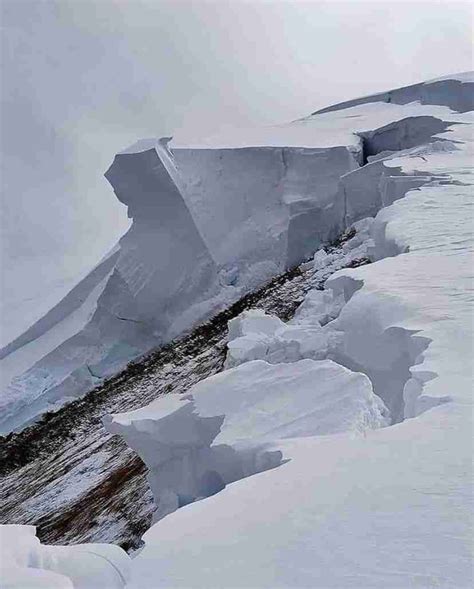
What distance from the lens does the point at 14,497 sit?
356 inches

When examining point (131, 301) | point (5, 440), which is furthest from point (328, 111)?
point (5, 440)

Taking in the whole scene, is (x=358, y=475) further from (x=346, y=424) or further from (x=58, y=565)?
(x=58, y=565)

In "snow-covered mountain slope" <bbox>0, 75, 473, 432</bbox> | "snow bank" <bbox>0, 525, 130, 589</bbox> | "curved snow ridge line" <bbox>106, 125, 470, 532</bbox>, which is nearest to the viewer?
"snow bank" <bbox>0, 525, 130, 589</bbox>

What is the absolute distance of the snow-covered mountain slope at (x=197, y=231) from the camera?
13641 millimetres

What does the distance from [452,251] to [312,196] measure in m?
7.41

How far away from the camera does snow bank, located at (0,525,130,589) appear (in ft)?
7.12

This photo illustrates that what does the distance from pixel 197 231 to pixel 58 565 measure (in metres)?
11.7

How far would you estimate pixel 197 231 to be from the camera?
14.0m

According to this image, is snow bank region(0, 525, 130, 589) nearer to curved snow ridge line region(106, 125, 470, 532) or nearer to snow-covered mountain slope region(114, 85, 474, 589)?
snow-covered mountain slope region(114, 85, 474, 589)

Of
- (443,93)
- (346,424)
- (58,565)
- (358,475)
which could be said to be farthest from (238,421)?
(443,93)

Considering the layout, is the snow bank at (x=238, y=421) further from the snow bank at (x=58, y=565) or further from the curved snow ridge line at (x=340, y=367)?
the snow bank at (x=58, y=565)

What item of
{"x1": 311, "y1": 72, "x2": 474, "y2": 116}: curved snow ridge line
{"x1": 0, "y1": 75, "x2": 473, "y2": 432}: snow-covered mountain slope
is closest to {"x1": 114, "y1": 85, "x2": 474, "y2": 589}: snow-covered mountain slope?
{"x1": 0, "y1": 75, "x2": 473, "y2": 432}: snow-covered mountain slope

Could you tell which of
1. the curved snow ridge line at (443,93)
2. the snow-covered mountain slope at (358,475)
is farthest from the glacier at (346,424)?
the curved snow ridge line at (443,93)

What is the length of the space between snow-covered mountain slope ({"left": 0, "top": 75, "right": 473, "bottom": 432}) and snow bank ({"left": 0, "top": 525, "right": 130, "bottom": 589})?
10.9 meters
